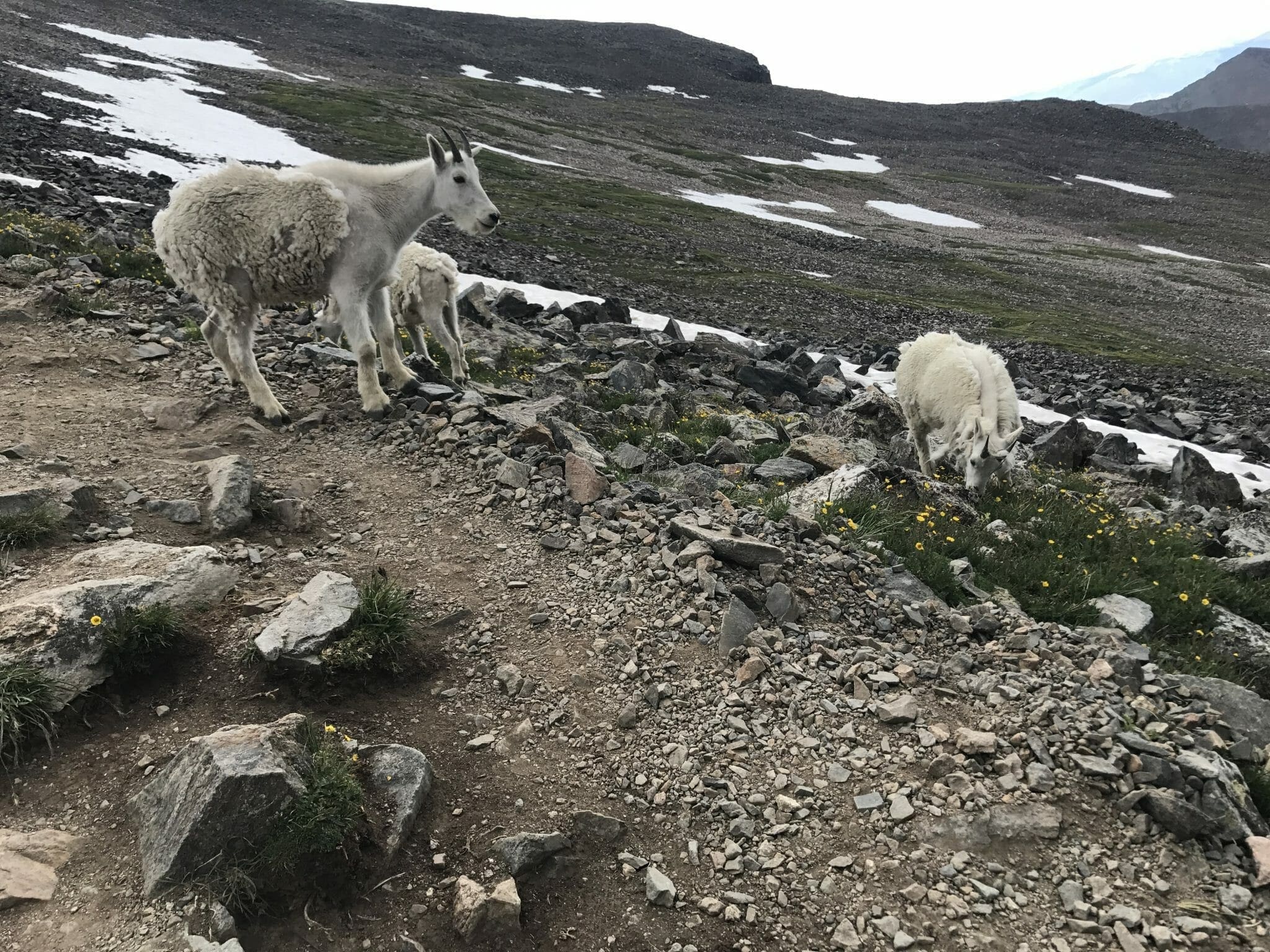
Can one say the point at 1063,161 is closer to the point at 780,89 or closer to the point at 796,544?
the point at 780,89

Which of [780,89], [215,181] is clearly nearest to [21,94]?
[215,181]

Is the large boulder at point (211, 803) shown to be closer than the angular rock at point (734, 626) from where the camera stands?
Yes

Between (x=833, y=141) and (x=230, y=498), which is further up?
(x=833, y=141)

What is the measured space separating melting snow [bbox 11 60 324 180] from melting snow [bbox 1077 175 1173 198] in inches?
4415

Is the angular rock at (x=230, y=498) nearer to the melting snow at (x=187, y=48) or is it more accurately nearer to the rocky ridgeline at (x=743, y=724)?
the rocky ridgeline at (x=743, y=724)

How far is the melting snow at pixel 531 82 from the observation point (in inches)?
4906

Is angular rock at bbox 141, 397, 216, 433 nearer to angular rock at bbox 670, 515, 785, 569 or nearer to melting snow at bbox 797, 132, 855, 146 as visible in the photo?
angular rock at bbox 670, 515, 785, 569

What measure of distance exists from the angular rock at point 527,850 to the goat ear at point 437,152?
8.28 meters

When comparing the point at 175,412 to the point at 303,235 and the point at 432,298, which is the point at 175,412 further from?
the point at 432,298

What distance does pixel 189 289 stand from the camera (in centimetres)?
904

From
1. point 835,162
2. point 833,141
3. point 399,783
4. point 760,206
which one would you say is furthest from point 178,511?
point 833,141

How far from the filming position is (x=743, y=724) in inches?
204

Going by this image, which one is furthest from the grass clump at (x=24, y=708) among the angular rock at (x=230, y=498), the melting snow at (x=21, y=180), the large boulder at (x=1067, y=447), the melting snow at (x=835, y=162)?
the melting snow at (x=835, y=162)

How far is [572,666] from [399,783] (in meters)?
1.65
